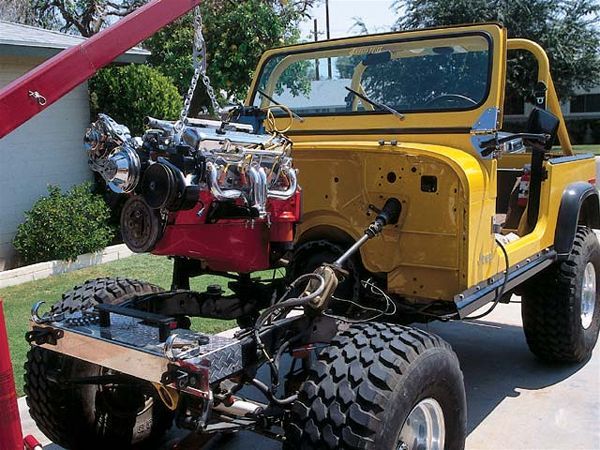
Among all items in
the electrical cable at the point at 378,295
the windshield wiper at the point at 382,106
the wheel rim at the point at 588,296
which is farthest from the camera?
the wheel rim at the point at 588,296

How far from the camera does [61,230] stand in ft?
26.8

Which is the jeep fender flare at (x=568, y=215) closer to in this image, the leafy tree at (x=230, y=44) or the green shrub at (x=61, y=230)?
the green shrub at (x=61, y=230)

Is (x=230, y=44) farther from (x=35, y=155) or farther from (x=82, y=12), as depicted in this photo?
(x=82, y=12)

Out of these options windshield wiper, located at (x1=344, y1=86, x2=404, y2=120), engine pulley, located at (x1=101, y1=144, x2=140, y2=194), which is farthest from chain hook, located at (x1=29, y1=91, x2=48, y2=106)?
windshield wiper, located at (x1=344, y1=86, x2=404, y2=120)

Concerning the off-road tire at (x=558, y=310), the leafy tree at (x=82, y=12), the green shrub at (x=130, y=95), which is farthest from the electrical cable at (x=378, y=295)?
the leafy tree at (x=82, y=12)

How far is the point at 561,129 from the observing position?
525cm

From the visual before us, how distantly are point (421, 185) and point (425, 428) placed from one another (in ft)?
3.90

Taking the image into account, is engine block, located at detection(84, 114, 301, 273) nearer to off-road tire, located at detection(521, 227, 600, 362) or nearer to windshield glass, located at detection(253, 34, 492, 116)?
windshield glass, located at detection(253, 34, 492, 116)

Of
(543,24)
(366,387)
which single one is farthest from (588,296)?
(543,24)

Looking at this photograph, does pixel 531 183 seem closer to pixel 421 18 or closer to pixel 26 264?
pixel 26 264

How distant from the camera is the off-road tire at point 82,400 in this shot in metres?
3.34

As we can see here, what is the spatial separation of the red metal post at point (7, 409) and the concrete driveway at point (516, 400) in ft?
3.18

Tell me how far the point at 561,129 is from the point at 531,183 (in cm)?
85

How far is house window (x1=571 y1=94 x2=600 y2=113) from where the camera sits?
32844 millimetres
